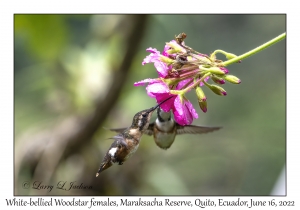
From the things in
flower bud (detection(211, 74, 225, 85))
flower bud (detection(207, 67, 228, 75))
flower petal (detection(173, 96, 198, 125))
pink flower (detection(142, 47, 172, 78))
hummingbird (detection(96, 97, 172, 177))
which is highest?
pink flower (detection(142, 47, 172, 78))

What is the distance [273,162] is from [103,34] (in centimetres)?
273

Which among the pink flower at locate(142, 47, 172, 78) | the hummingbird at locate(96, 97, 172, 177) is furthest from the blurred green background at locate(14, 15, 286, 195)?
the pink flower at locate(142, 47, 172, 78)

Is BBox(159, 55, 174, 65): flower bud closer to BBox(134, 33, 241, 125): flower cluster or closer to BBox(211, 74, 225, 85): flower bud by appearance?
BBox(134, 33, 241, 125): flower cluster

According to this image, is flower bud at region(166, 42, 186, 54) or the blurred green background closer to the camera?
flower bud at region(166, 42, 186, 54)

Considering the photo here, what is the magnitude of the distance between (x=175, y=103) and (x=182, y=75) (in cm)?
8

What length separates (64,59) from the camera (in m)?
3.20

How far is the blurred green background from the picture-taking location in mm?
2760

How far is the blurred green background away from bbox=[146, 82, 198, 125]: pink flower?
1338 mm

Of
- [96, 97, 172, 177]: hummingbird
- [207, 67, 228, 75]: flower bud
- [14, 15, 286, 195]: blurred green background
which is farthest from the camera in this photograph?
[14, 15, 286, 195]: blurred green background

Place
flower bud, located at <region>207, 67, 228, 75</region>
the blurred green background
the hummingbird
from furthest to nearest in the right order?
1. the blurred green background
2. the hummingbird
3. flower bud, located at <region>207, 67, 228, 75</region>

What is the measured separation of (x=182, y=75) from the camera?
109 centimetres

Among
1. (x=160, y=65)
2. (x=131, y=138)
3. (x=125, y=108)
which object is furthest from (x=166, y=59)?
(x=125, y=108)
